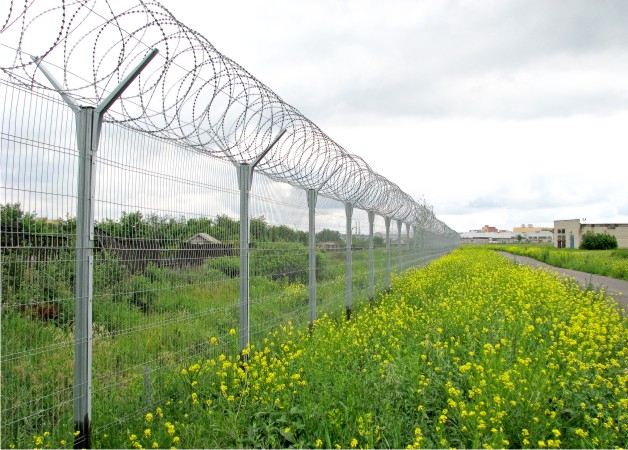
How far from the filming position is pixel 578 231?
237 feet

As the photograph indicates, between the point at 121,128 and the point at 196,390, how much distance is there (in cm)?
220

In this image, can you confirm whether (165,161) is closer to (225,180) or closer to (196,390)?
(225,180)

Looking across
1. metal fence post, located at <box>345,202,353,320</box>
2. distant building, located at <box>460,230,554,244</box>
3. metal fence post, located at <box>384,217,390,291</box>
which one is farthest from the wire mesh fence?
distant building, located at <box>460,230,554,244</box>

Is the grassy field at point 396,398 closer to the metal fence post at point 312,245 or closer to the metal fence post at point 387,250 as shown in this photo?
the metal fence post at point 312,245

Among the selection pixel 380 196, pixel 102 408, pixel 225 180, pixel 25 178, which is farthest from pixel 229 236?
pixel 380 196

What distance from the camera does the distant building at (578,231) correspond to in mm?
68312

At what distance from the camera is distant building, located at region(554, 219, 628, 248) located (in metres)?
68.3

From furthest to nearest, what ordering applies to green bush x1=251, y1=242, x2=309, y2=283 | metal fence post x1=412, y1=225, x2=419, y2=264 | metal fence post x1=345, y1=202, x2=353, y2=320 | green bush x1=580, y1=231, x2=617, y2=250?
green bush x1=580, y1=231, x2=617, y2=250
metal fence post x1=412, y1=225, x2=419, y2=264
metal fence post x1=345, y1=202, x2=353, y2=320
green bush x1=251, y1=242, x2=309, y2=283

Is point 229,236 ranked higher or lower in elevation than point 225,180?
lower

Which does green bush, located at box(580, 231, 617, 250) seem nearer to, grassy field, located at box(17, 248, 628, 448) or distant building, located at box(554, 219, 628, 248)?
distant building, located at box(554, 219, 628, 248)

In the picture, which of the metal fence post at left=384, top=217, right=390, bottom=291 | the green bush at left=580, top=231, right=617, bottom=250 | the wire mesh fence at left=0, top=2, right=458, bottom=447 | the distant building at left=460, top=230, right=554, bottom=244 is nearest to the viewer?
the wire mesh fence at left=0, top=2, right=458, bottom=447

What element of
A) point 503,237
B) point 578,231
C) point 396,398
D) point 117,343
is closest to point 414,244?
point 396,398

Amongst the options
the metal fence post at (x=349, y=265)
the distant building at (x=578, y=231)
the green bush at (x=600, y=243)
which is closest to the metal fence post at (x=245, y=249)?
the metal fence post at (x=349, y=265)

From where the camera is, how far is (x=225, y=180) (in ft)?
17.5
